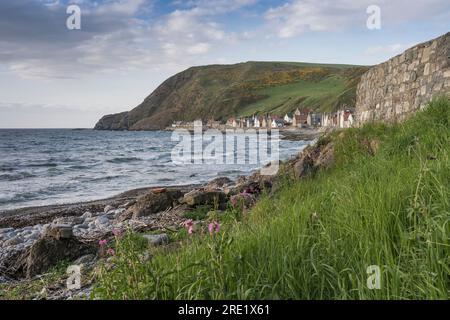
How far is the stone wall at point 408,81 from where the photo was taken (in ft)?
26.1

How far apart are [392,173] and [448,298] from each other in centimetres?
271

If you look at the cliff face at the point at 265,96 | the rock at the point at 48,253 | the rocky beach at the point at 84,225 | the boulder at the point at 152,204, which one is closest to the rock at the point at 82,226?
the rocky beach at the point at 84,225

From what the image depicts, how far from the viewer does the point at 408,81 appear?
9273mm

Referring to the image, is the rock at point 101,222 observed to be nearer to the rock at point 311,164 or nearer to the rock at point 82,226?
the rock at point 82,226

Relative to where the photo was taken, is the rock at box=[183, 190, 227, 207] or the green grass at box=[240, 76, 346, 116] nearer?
the rock at box=[183, 190, 227, 207]

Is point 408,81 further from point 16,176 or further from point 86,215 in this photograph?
point 16,176

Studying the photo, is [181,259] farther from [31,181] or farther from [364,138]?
[31,181]

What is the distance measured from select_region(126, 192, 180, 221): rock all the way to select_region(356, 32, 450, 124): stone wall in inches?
234

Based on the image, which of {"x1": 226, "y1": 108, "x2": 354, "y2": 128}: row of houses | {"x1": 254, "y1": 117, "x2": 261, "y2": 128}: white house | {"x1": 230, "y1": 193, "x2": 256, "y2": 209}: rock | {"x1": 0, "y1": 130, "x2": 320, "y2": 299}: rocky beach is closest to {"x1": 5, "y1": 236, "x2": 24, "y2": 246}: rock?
{"x1": 0, "y1": 130, "x2": 320, "y2": 299}: rocky beach

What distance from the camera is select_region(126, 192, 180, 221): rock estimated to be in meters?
10.3

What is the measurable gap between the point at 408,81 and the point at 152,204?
684 centimetres

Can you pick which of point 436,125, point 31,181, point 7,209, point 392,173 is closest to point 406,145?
point 436,125

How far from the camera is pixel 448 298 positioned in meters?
2.37

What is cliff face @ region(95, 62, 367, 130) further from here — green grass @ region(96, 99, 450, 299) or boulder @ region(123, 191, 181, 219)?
green grass @ region(96, 99, 450, 299)
